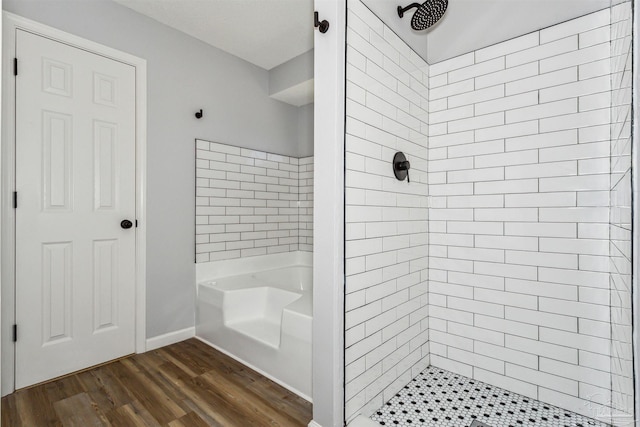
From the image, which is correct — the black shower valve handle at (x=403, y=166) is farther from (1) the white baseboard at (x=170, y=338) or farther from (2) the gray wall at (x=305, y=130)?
(1) the white baseboard at (x=170, y=338)

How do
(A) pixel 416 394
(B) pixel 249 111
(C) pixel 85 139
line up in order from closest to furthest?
(A) pixel 416 394, (C) pixel 85 139, (B) pixel 249 111

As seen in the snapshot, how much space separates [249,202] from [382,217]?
178cm

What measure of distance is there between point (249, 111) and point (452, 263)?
92.1 inches

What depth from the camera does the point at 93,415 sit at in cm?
163

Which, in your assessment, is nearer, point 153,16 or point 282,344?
point 282,344

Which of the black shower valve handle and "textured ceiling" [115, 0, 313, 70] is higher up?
"textured ceiling" [115, 0, 313, 70]

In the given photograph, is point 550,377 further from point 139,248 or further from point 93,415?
point 139,248

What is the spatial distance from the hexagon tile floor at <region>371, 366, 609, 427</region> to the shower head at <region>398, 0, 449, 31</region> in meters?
2.07

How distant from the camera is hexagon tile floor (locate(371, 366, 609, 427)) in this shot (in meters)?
1.49

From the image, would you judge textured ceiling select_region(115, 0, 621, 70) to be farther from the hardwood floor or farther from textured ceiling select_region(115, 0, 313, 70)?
the hardwood floor

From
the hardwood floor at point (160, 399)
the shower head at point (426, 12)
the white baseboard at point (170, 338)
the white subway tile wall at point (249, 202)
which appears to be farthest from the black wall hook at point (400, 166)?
the white baseboard at point (170, 338)

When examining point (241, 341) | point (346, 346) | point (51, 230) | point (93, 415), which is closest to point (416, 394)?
point (346, 346)

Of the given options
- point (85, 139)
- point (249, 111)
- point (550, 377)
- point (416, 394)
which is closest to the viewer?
point (550, 377)

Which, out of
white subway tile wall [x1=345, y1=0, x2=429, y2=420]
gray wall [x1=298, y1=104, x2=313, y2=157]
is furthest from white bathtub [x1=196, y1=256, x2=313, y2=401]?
gray wall [x1=298, y1=104, x2=313, y2=157]
